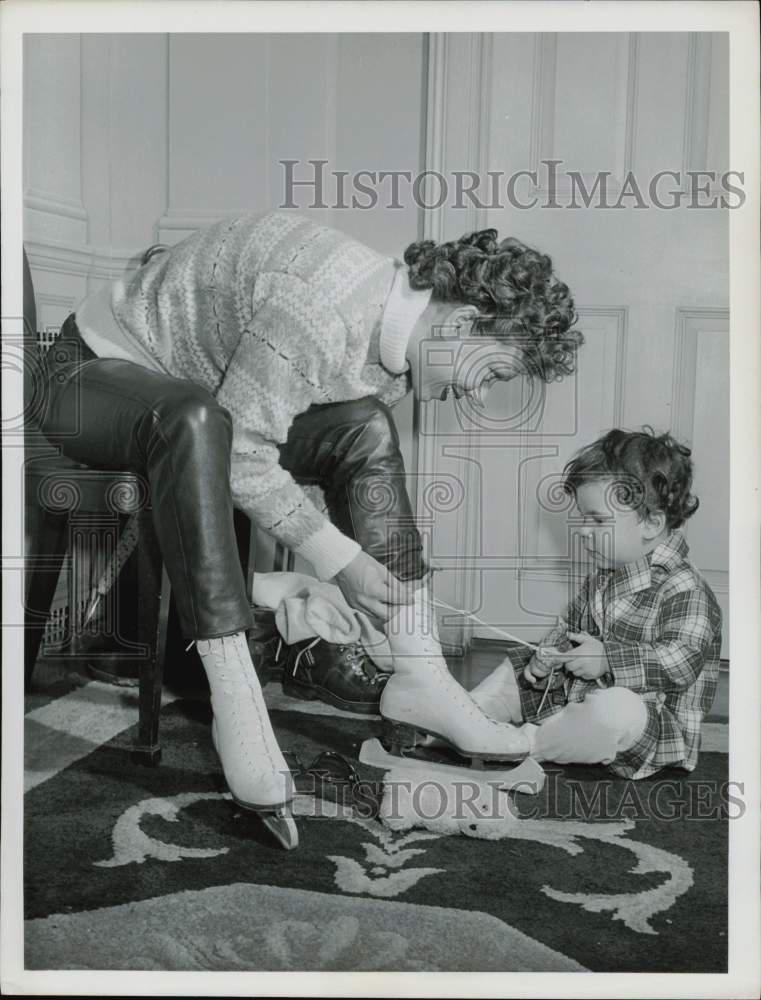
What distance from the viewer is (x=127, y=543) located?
115 cm

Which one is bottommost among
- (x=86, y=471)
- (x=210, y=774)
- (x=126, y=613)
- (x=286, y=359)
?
(x=210, y=774)

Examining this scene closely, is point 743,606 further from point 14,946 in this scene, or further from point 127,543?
point 14,946

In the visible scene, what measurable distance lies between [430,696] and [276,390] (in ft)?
1.31

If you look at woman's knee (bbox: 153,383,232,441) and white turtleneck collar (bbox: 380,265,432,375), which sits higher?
white turtleneck collar (bbox: 380,265,432,375)

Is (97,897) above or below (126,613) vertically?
below

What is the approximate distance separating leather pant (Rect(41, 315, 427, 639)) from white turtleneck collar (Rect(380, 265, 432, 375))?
0.08 m

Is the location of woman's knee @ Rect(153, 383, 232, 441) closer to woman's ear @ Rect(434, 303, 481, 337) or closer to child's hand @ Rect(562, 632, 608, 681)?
woman's ear @ Rect(434, 303, 481, 337)

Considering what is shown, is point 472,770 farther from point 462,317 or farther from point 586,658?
point 462,317

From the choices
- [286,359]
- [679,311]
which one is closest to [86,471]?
[286,359]

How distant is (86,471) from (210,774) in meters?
0.38

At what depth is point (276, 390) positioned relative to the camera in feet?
3.67

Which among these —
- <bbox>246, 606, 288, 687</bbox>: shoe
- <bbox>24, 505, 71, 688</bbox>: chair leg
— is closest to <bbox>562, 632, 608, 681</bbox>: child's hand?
<bbox>246, 606, 288, 687</bbox>: shoe

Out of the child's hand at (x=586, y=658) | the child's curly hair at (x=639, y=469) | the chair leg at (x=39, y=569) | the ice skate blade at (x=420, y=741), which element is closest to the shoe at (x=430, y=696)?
the ice skate blade at (x=420, y=741)

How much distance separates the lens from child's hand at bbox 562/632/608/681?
1167 mm
